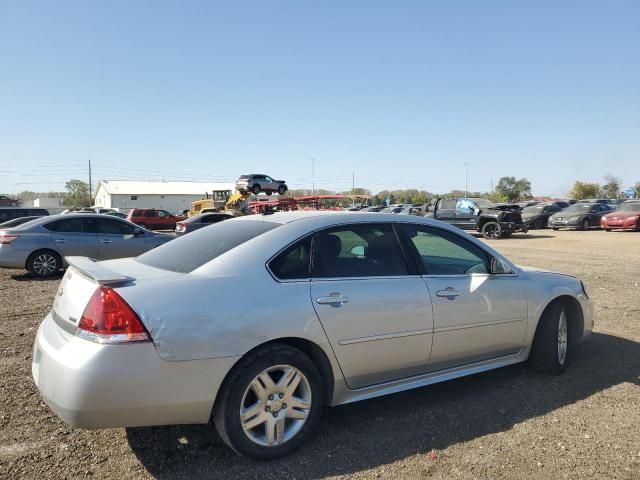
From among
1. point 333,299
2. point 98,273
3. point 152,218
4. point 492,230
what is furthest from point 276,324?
point 152,218

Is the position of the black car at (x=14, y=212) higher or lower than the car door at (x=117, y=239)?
higher

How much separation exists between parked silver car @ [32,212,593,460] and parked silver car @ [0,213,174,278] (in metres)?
8.00

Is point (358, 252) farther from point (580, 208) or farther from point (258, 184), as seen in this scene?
point (258, 184)

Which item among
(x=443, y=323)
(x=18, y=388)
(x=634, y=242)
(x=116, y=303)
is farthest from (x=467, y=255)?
(x=634, y=242)

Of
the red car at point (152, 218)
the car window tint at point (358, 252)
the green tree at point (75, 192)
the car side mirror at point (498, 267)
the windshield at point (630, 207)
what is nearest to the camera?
the car window tint at point (358, 252)

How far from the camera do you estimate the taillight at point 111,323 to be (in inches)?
110

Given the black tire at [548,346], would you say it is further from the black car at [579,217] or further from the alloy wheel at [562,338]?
the black car at [579,217]

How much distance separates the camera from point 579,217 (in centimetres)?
2767

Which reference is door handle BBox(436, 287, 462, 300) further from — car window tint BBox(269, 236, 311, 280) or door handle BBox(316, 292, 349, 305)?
car window tint BBox(269, 236, 311, 280)

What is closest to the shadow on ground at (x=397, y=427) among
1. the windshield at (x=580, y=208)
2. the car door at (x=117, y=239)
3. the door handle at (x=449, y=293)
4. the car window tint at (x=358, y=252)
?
the door handle at (x=449, y=293)

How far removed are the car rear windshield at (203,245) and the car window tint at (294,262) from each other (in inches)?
11.9

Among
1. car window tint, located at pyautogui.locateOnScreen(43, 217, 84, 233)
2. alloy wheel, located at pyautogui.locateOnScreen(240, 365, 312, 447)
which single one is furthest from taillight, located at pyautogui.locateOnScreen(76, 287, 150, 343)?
car window tint, located at pyautogui.locateOnScreen(43, 217, 84, 233)

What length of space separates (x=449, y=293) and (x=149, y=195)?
82.8 metres

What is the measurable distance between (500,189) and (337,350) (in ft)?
370
